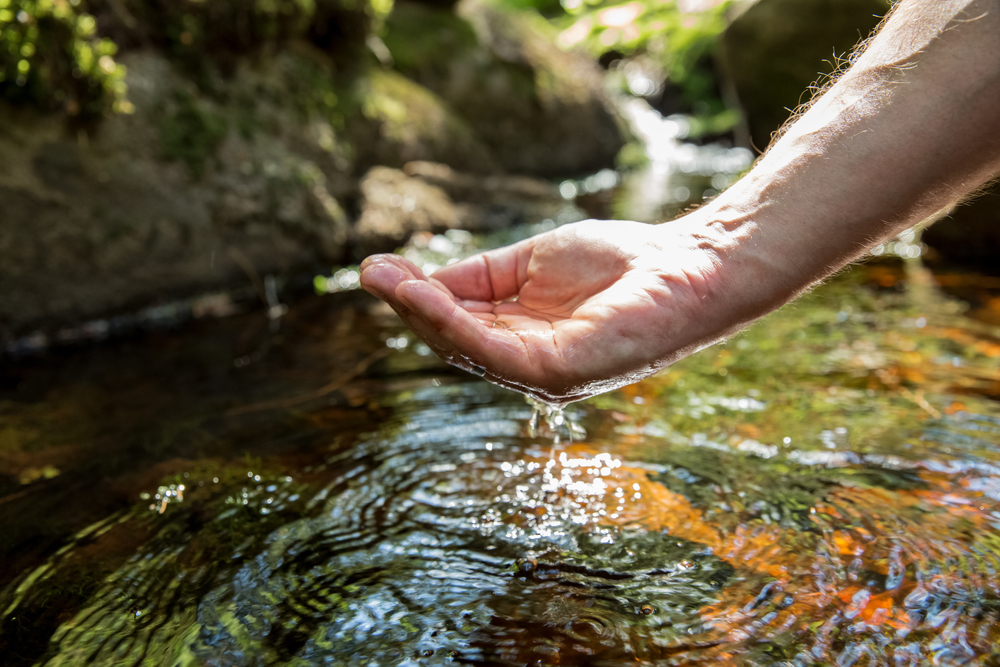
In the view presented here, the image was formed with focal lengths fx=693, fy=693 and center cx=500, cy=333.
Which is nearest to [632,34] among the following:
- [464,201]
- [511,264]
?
[464,201]

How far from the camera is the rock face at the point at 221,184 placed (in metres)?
4.61

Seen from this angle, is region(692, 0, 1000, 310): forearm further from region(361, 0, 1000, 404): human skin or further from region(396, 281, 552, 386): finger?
region(396, 281, 552, 386): finger

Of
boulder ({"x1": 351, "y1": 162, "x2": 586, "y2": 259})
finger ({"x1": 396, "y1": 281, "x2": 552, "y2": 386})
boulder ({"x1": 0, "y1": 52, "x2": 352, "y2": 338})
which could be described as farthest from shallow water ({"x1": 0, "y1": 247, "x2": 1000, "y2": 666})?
boulder ({"x1": 351, "y1": 162, "x2": 586, "y2": 259})

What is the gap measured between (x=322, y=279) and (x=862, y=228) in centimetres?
465

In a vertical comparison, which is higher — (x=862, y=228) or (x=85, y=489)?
(x=862, y=228)

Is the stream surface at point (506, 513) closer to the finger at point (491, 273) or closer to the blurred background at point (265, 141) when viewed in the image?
the finger at point (491, 273)

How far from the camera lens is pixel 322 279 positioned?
5.89 meters

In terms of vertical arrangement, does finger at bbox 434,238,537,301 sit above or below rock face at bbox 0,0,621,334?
below

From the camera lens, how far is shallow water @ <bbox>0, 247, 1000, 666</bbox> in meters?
1.90

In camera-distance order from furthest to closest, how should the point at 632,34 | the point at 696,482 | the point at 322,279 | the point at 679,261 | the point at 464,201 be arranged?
1. the point at 632,34
2. the point at 464,201
3. the point at 322,279
4. the point at 696,482
5. the point at 679,261

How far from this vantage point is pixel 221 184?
5.44 metres

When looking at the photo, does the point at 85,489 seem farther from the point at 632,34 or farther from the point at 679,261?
the point at 632,34

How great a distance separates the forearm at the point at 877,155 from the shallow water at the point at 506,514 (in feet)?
2.86

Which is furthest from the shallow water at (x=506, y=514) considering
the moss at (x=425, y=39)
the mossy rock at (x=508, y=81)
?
the mossy rock at (x=508, y=81)
